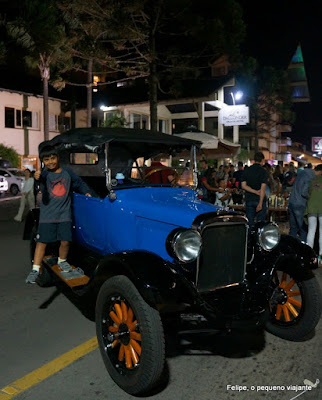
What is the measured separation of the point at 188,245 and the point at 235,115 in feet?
64.7

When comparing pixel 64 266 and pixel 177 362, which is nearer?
→ pixel 177 362

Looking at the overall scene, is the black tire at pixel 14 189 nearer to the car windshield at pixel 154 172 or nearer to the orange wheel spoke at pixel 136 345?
the car windshield at pixel 154 172

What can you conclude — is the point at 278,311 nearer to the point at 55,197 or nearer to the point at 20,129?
the point at 55,197

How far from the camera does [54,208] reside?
15.8 feet

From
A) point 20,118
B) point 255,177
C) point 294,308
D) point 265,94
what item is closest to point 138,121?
point 20,118

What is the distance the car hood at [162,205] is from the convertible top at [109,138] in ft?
2.14

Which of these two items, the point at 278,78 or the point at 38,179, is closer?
the point at 38,179

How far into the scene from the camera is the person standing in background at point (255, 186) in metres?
8.20

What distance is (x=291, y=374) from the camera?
332 cm

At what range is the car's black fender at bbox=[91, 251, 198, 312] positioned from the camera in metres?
2.96

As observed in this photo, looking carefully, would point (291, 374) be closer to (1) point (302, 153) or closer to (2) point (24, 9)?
(2) point (24, 9)

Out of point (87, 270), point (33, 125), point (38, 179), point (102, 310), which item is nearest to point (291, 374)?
point (102, 310)

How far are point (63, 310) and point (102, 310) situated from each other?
1570 millimetres

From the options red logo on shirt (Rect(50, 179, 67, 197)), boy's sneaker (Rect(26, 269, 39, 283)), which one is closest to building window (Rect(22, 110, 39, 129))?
red logo on shirt (Rect(50, 179, 67, 197))
